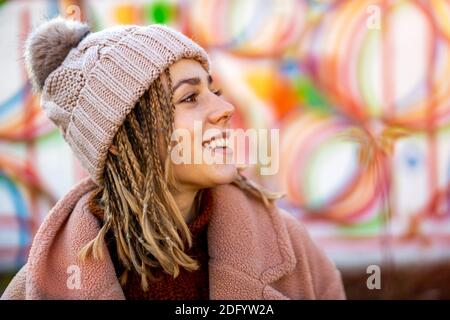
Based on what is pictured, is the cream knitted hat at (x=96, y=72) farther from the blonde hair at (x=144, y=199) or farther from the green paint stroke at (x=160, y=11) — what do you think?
the green paint stroke at (x=160, y=11)

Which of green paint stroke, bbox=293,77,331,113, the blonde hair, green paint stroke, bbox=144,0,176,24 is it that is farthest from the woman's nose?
green paint stroke, bbox=293,77,331,113

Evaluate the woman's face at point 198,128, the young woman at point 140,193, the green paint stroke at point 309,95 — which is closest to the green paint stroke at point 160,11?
the green paint stroke at point 309,95

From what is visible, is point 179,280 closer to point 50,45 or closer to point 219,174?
point 219,174

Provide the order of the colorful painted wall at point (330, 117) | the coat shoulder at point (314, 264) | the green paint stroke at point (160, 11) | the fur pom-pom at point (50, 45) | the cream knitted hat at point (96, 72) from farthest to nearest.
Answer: the colorful painted wall at point (330, 117) < the green paint stroke at point (160, 11) < the coat shoulder at point (314, 264) < the fur pom-pom at point (50, 45) < the cream knitted hat at point (96, 72)

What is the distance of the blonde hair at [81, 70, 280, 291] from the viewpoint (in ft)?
5.46

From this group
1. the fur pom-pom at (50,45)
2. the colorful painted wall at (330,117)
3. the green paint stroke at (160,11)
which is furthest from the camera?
the colorful painted wall at (330,117)

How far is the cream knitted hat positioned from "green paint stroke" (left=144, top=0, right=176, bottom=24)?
1.29 meters

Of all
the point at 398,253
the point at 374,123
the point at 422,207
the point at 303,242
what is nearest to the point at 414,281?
the point at 398,253

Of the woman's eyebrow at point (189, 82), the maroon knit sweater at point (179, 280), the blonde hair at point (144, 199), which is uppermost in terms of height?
the woman's eyebrow at point (189, 82)

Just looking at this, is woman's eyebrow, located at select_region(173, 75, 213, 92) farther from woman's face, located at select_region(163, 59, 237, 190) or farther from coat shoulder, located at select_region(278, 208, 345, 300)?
coat shoulder, located at select_region(278, 208, 345, 300)

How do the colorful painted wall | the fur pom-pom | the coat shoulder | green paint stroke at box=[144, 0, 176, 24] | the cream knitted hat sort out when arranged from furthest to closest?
the colorful painted wall
green paint stroke at box=[144, 0, 176, 24]
the coat shoulder
the fur pom-pom
the cream knitted hat

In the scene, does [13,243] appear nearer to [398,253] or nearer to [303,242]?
[303,242]

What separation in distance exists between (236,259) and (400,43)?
1.97 metres

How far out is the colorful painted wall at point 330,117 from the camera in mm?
3199
